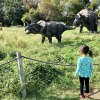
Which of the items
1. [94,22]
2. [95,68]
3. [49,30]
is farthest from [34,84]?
[94,22]

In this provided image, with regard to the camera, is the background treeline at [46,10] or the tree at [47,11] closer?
the tree at [47,11]

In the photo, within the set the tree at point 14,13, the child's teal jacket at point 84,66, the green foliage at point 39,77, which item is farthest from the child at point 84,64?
the tree at point 14,13

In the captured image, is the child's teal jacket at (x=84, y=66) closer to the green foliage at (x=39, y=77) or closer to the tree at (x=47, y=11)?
the green foliage at (x=39, y=77)

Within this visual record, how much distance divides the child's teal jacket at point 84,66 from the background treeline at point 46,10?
28.5m

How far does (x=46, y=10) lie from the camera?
3634 cm

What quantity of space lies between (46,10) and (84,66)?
29.6 metres

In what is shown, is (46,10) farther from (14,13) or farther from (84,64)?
(84,64)

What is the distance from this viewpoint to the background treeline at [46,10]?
36406 millimetres

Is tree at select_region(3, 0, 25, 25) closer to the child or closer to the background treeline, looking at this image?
the background treeline

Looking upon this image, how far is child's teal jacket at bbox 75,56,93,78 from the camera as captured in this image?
23.3 ft

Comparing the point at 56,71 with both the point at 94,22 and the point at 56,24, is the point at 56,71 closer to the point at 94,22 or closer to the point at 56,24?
the point at 56,24

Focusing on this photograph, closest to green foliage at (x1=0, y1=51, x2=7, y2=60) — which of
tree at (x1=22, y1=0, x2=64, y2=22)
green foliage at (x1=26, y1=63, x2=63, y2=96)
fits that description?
green foliage at (x1=26, y1=63, x2=63, y2=96)

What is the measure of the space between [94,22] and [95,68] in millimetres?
11487

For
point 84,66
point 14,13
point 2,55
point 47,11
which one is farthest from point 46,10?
point 84,66
